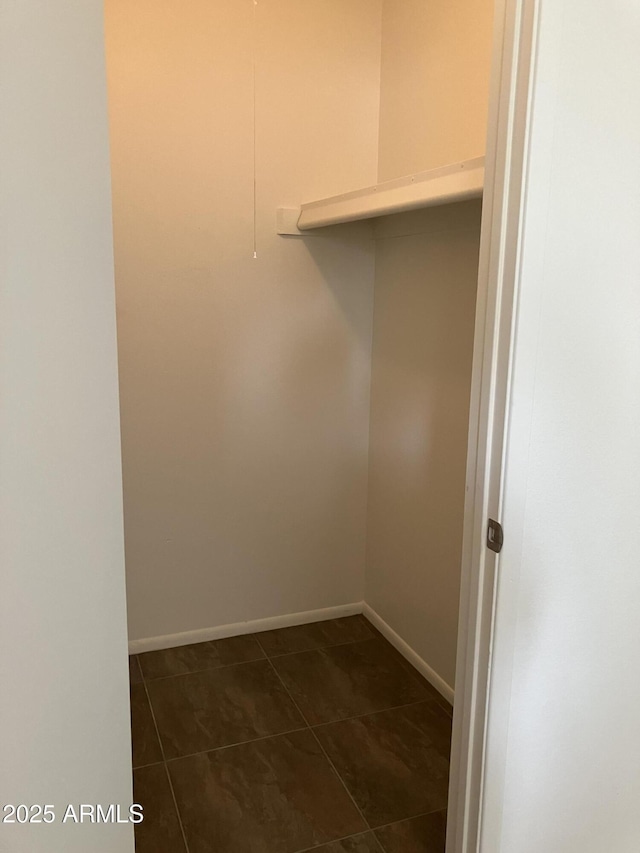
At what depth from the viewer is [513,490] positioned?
48.9 inches

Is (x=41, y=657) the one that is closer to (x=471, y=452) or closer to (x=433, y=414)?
(x=471, y=452)

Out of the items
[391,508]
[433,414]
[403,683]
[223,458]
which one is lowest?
[403,683]

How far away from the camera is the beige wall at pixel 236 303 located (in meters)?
2.34

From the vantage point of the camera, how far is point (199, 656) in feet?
8.62

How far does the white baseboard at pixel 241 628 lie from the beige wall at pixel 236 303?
32 millimetres

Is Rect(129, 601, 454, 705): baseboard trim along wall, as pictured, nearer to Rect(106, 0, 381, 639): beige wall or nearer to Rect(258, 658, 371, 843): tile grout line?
Rect(106, 0, 381, 639): beige wall

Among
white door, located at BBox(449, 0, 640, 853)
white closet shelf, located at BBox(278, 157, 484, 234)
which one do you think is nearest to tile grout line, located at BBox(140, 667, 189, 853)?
white door, located at BBox(449, 0, 640, 853)

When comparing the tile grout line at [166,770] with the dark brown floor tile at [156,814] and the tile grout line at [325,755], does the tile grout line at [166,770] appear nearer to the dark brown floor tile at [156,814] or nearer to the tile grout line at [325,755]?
the dark brown floor tile at [156,814]

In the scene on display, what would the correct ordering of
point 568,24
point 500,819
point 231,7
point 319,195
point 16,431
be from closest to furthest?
point 16,431 < point 568,24 < point 500,819 < point 231,7 < point 319,195

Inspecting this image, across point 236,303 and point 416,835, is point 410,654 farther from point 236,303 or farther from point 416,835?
point 236,303

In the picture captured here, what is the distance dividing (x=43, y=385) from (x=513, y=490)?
83cm

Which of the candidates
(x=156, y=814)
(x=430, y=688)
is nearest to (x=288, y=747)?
(x=156, y=814)

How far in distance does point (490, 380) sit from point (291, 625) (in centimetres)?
194

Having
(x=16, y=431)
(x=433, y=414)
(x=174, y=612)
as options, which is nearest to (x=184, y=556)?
(x=174, y=612)
